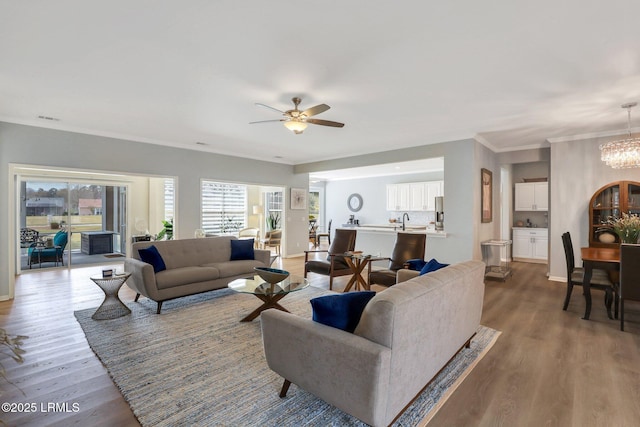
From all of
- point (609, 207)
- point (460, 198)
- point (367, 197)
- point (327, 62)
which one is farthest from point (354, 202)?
point (327, 62)

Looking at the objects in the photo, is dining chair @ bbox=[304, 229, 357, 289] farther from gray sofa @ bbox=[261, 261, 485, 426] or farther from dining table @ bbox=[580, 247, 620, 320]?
dining table @ bbox=[580, 247, 620, 320]

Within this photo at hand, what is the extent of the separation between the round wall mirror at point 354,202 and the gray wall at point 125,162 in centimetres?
404

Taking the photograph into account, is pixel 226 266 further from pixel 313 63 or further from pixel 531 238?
pixel 531 238

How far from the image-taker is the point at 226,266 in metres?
4.48

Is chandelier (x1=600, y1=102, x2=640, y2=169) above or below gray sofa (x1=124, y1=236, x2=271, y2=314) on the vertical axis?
above

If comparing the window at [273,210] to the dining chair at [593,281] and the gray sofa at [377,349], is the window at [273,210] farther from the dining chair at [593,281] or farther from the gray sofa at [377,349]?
the gray sofa at [377,349]

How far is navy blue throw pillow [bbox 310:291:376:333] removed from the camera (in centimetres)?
182

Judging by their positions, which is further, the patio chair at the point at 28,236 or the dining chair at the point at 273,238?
the dining chair at the point at 273,238

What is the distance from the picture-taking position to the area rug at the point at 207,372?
192cm

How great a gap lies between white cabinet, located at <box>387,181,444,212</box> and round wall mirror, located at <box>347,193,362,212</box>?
4.23 ft

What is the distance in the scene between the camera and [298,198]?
8.33 meters

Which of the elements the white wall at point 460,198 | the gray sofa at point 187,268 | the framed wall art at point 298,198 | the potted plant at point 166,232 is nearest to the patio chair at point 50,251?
the potted plant at point 166,232

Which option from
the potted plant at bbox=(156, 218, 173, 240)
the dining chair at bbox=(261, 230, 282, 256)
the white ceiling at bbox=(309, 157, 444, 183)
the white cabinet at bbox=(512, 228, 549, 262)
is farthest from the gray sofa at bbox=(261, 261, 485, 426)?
the potted plant at bbox=(156, 218, 173, 240)

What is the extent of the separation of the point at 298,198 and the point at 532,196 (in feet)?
19.2
